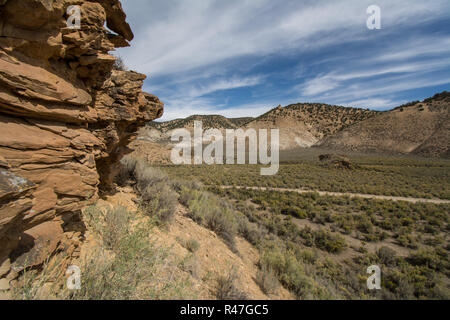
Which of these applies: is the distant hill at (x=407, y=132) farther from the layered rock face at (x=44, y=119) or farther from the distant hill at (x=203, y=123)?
the layered rock face at (x=44, y=119)

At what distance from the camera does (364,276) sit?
5.76 m

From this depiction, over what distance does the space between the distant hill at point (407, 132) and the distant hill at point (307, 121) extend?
1006 centimetres

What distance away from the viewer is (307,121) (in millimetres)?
80875

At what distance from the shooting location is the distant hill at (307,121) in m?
72.4

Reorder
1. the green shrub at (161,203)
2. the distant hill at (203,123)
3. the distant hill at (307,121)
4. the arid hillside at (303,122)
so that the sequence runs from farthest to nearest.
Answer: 1. the distant hill at (203,123)
2. the distant hill at (307,121)
3. the arid hillside at (303,122)
4. the green shrub at (161,203)

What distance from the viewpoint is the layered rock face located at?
2.12 metres

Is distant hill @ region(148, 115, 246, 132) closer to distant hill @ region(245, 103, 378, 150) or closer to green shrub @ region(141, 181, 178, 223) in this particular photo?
distant hill @ region(245, 103, 378, 150)

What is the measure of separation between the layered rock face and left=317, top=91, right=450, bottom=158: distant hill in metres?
59.9

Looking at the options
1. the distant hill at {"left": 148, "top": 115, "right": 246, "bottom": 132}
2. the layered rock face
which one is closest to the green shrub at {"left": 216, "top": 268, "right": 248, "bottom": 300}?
the layered rock face

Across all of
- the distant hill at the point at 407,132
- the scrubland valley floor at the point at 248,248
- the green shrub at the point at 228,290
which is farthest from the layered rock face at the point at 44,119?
the distant hill at the point at 407,132

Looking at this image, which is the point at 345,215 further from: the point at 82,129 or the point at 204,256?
the point at 82,129

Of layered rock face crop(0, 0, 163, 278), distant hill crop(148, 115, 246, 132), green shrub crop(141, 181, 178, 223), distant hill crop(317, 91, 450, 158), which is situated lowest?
green shrub crop(141, 181, 178, 223)

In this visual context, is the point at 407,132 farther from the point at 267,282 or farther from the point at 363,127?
the point at 267,282
